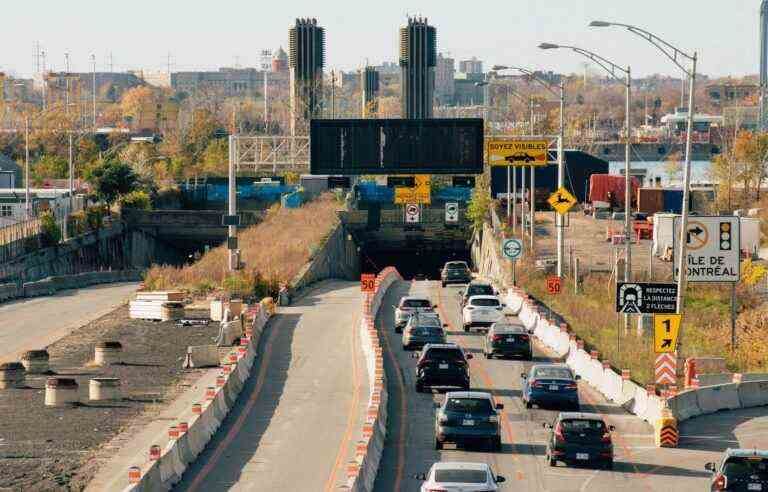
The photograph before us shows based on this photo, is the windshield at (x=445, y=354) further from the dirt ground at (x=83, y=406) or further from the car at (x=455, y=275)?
the car at (x=455, y=275)

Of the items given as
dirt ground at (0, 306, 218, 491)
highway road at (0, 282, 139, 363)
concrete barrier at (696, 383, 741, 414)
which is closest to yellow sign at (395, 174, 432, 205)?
highway road at (0, 282, 139, 363)

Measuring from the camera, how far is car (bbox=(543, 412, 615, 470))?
33.0 metres

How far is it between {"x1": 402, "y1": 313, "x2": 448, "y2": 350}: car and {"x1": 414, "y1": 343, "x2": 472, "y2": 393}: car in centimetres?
860

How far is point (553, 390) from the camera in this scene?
1619 inches

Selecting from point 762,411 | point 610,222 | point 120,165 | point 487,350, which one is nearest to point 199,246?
point 120,165

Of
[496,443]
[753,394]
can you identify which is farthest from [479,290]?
[496,443]

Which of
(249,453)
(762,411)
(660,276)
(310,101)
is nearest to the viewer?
(249,453)

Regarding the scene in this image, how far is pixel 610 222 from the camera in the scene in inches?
4395

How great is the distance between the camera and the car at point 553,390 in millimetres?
41094

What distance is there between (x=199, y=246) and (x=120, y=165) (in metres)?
9.54

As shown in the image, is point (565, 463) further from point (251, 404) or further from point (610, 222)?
point (610, 222)

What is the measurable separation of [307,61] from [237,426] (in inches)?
5240

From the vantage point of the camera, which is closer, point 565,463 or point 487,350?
point 565,463

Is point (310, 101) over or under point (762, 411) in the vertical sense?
over
